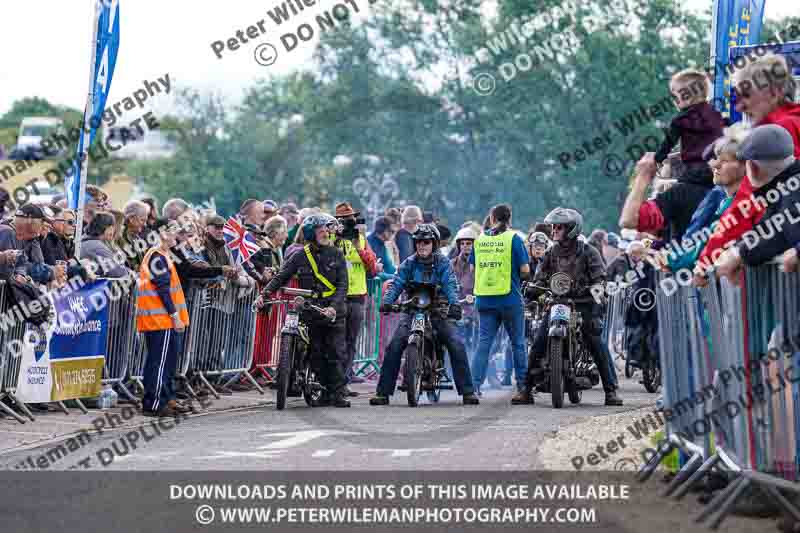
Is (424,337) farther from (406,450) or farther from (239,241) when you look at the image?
(406,450)

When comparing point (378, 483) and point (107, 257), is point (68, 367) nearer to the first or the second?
point (107, 257)

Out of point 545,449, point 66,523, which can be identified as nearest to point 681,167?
point 545,449

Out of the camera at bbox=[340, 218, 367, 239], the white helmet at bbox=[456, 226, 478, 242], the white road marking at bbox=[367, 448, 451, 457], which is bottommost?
the white road marking at bbox=[367, 448, 451, 457]

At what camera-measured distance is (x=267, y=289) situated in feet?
50.5

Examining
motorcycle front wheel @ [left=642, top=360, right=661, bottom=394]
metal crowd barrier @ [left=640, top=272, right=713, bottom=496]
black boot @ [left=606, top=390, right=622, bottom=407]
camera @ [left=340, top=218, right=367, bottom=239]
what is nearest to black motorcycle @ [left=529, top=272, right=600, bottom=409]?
black boot @ [left=606, top=390, right=622, bottom=407]

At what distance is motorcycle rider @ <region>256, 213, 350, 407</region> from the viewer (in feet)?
51.5

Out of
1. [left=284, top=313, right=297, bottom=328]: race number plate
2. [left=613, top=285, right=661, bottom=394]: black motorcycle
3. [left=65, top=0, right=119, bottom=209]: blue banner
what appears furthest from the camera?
[left=613, top=285, right=661, bottom=394]: black motorcycle

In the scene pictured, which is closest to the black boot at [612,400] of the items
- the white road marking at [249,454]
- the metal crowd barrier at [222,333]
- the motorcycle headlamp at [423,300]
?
the motorcycle headlamp at [423,300]

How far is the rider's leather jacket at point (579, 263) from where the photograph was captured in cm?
1570

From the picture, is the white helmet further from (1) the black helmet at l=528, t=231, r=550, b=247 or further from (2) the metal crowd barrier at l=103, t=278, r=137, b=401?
(2) the metal crowd barrier at l=103, t=278, r=137, b=401

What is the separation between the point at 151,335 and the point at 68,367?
32.7 inches

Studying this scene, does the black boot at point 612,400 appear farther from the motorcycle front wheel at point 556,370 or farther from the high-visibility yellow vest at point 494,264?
the high-visibility yellow vest at point 494,264

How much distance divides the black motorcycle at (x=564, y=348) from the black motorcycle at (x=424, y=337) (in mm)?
1104

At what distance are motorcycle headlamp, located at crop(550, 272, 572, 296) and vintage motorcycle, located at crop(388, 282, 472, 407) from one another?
4.21 feet
